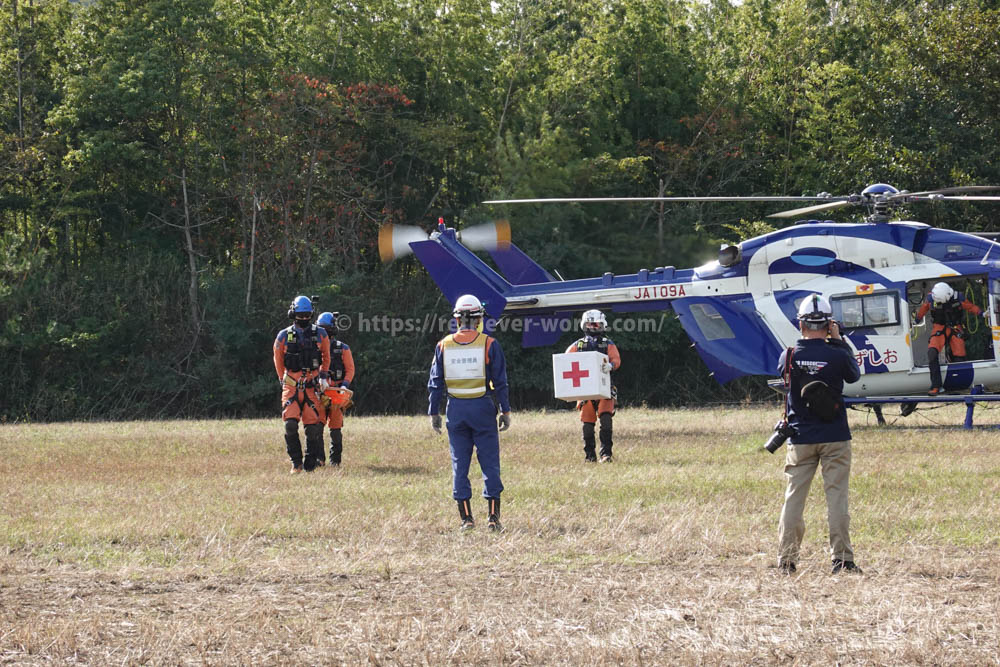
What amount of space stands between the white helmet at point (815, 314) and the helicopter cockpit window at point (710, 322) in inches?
382

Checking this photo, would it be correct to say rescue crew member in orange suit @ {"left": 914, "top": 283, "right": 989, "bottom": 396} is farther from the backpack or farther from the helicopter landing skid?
the backpack

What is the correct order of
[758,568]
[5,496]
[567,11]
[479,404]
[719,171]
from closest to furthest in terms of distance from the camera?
[758,568], [479,404], [5,496], [719,171], [567,11]

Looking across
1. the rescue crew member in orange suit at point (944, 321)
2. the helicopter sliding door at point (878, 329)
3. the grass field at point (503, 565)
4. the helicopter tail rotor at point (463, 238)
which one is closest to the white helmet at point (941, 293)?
the rescue crew member in orange suit at point (944, 321)

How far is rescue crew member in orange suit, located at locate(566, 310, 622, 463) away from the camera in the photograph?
532 inches

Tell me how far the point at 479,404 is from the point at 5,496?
5.15m

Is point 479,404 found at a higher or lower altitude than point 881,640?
higher

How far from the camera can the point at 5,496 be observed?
35.8 feet

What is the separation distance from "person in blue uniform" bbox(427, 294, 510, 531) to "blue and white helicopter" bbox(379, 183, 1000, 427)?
19.8 ft

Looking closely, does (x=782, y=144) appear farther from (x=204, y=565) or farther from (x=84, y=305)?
(x=204, y=565)

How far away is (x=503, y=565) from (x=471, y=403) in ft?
6.34

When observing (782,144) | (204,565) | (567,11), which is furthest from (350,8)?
(204,565)

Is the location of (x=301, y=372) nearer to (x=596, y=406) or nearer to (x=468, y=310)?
(x=596, y=406)

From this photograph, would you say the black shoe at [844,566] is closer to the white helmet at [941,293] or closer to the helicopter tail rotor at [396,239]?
the white helmet at [941,293]

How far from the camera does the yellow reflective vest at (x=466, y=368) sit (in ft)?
29.5
